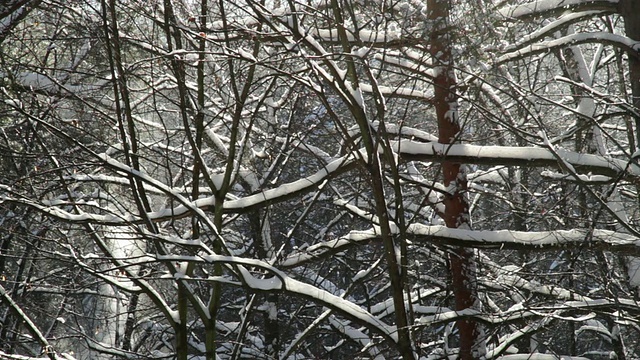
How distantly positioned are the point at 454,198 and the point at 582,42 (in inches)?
80.6

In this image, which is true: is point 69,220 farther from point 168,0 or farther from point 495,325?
point 495,325

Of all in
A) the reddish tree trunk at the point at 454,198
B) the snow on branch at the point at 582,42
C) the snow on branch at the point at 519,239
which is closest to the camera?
the snow on branch at the point at 519,239

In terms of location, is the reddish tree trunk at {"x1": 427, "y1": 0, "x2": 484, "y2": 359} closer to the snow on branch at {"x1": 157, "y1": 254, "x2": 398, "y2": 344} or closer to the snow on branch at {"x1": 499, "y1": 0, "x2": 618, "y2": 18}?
the snow on branch at {"x1": 499, "y1": 0, "x2": 618, "y2": 18}

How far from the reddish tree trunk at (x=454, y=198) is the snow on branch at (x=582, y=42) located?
0.63 m

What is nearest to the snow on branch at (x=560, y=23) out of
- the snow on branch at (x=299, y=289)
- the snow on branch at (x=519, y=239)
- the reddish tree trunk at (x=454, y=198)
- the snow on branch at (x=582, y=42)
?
the snow on branch at (x=582, y=42)

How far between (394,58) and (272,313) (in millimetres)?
4344

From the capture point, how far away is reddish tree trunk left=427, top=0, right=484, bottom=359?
5.99m

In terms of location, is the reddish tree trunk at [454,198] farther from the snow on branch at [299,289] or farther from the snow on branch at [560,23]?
the snow on branch at [299,289]

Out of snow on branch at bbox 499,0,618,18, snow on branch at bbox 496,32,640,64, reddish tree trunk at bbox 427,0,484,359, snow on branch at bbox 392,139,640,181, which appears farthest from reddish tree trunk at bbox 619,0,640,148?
reddish tree trunk at bbox 427,0,484,359

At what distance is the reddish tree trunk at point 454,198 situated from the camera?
236 inches

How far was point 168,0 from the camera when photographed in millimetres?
5598

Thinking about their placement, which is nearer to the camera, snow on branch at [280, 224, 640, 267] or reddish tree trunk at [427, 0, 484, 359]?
snow on branch at [280, 224, 640, 267]

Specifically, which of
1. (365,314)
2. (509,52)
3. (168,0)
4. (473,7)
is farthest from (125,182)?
(509,52)

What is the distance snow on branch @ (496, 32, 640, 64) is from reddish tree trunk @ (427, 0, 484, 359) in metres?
0.63
